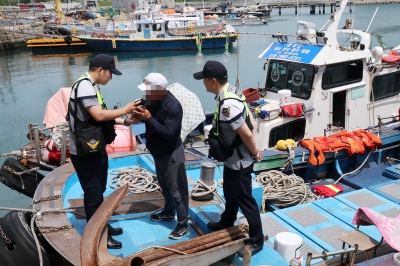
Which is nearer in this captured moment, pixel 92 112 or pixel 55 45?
pixel 92 112

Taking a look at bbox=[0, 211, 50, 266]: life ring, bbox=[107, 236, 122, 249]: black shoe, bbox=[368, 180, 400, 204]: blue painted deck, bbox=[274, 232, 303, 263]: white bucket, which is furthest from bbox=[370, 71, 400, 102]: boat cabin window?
bbox=[0, 211, 50, 266]: life ring

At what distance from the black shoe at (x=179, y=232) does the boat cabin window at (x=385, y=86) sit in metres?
5.57

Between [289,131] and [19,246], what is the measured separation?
4794 mm

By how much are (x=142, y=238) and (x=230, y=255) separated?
978 millimetres

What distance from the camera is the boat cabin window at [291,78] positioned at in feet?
23.7

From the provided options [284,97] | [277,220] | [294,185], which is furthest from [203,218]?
[284,97]

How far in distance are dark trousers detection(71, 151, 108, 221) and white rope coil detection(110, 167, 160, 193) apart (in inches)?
51.6

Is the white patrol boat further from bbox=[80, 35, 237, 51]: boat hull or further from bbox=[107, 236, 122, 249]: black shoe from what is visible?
bbox=[80, 35, 237, 51]: boat hull

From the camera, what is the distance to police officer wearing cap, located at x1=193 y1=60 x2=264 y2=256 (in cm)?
329

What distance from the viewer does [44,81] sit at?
25203 mm

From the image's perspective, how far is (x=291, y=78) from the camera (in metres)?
7.52

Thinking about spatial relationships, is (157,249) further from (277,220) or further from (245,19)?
(245,19)

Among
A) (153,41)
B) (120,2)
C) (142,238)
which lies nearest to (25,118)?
(142,238)

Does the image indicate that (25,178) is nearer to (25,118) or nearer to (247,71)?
(25,118)
